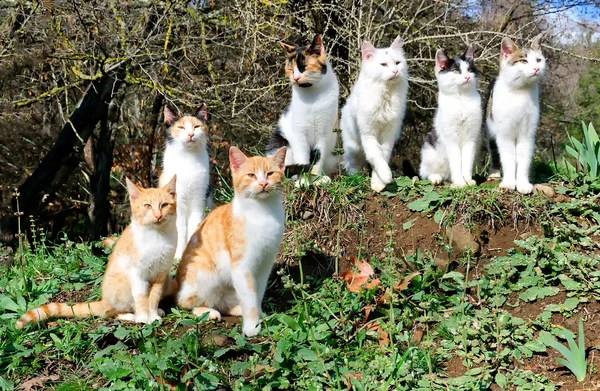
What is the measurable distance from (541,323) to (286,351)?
1.69 metres

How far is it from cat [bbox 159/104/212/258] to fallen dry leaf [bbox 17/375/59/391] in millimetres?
1660

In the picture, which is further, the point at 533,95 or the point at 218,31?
the point at 218,31

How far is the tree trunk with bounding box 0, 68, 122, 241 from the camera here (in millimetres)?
8000

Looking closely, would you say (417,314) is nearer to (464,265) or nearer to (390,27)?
(464,265)

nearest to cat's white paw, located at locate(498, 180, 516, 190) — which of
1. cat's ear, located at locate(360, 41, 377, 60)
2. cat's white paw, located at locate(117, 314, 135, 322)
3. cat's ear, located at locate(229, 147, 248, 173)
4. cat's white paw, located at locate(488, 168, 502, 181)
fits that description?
cat's white paw, located at locate(488, 168, 502, 181)

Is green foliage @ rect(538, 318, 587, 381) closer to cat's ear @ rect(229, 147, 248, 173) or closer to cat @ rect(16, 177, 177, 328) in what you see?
cat's ear @ rect(229, 147, 248, 173)

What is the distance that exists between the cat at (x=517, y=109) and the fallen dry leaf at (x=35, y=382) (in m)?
3.69

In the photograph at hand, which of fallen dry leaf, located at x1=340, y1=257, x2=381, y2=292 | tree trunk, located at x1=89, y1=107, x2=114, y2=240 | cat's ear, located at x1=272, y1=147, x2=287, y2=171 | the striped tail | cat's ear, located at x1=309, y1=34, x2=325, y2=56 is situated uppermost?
cat's ear, located at x1=309, y1=34, x2=325, y2=56

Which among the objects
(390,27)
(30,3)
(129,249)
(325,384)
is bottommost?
(325,384)

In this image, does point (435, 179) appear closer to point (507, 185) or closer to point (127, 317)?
point (507, 185)

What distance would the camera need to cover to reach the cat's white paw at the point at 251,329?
3787mm

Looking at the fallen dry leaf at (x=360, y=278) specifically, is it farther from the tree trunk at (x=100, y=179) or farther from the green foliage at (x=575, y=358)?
the tree trunk at (x=100, y=179)

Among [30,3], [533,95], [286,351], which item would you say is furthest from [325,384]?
[30,3]

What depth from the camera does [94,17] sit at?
6762 millimetres
